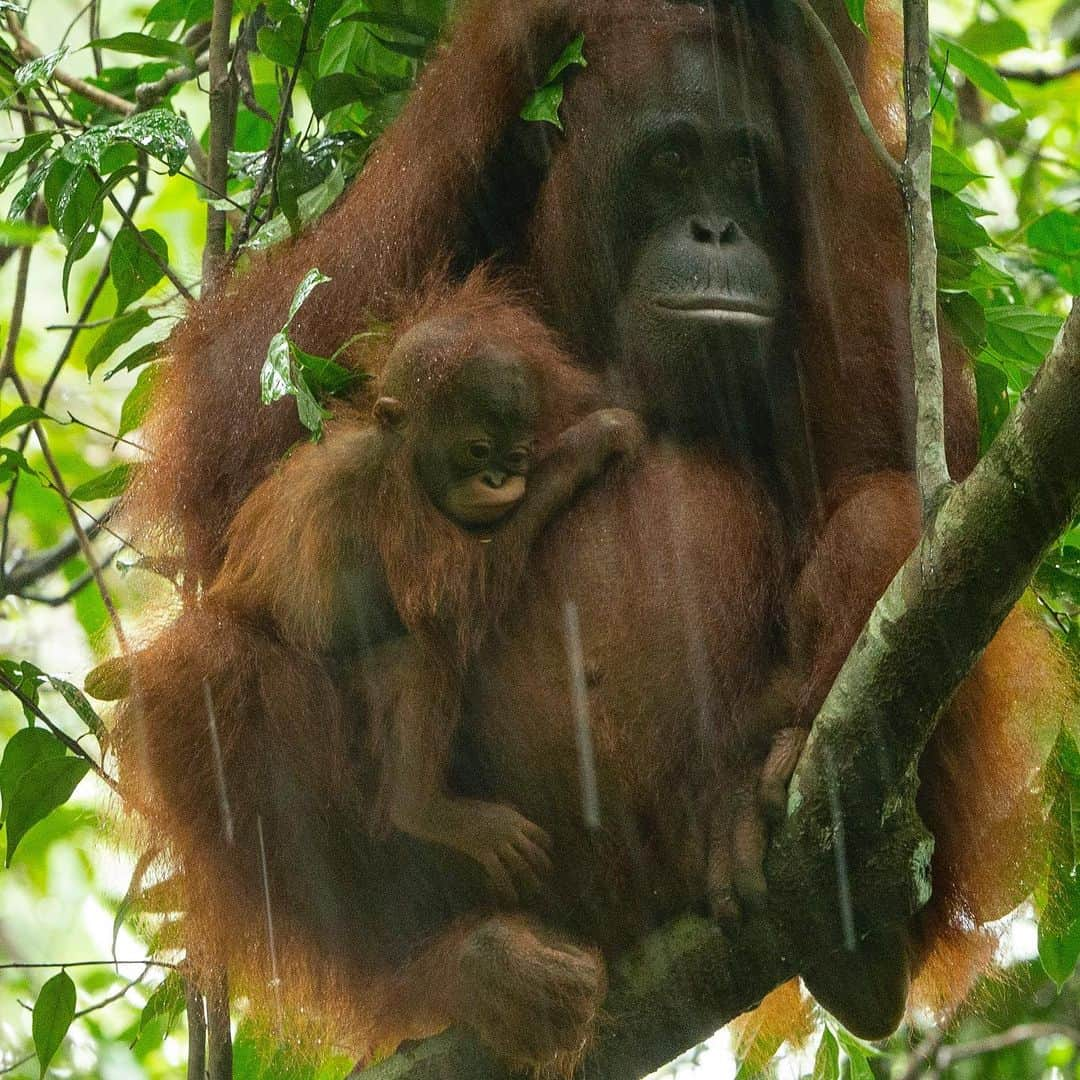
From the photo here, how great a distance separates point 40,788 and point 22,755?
72 mm

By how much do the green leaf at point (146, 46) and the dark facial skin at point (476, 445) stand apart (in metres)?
1.19

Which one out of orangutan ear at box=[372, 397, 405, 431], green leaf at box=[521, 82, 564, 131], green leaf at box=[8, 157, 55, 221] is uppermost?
green leaf at box=[8, 157, 55, 221]

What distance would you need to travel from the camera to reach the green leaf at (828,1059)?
312 cm

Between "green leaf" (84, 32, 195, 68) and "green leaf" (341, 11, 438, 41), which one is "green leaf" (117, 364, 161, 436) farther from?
"green leaf" (341, 11, 438, 41)

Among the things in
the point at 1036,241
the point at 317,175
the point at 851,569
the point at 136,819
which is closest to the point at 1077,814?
the point at 851,569

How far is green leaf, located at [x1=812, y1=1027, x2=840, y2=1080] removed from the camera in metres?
3.12

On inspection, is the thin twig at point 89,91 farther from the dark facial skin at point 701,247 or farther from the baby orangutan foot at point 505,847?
the baby orangutan foot at point 505,847

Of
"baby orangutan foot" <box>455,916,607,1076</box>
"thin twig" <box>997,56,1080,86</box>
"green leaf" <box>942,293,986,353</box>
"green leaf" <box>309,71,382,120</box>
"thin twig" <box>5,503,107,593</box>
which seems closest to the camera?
"baby orangutan foot" <box>455,916,607,1076</box>

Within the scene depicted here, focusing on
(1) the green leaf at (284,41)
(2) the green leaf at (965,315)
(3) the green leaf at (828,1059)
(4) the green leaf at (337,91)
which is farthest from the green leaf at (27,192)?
(3) the green leaf at (828,1059)

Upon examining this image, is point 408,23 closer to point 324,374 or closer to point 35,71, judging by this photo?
point 35,71

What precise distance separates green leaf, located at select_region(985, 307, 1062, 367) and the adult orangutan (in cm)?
40

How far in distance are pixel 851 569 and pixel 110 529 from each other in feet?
5.46

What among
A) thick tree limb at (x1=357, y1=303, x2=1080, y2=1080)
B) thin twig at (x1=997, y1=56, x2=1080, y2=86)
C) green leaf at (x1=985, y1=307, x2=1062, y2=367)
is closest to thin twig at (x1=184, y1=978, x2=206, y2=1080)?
thick tree limb at (x1=357, y1=303, x2=1080, y2=1080)

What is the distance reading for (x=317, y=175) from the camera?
330cm
